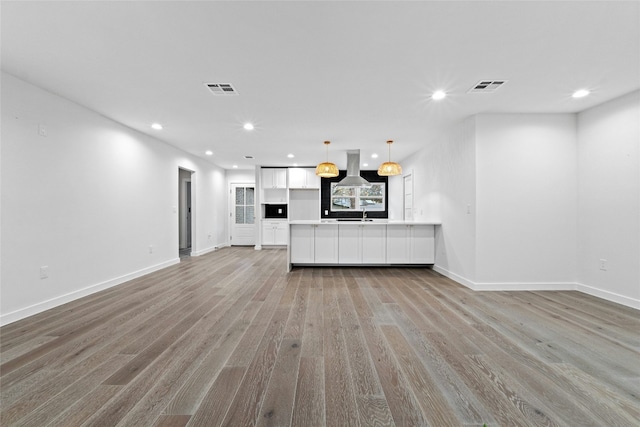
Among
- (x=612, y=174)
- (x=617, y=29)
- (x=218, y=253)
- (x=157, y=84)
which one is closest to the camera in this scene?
(x=617, y=29)

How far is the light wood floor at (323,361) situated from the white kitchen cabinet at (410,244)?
174 cm

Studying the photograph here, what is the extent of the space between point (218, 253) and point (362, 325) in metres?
5.60

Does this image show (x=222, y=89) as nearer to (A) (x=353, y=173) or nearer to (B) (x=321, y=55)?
(B) (x=321, y=55)

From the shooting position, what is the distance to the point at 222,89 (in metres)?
3.04

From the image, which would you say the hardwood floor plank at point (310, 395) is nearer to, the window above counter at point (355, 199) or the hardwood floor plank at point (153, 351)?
the hardwood floor plank at point (153, 351)

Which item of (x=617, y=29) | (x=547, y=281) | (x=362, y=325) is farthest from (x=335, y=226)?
(x=617, y=29)

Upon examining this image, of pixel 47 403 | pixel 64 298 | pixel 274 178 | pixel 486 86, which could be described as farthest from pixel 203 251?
pixel 486 86

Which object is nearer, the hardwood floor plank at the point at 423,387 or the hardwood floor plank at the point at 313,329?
the hardwood floor plank at the point at 423,387

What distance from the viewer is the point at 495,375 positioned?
70.2 inches

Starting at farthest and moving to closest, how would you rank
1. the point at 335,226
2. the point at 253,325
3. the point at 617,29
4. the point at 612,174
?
1. the point at 335,226
2. the point at 612,174
3. the point at 253,325
4. the point at 617,29

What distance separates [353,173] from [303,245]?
2086 mm

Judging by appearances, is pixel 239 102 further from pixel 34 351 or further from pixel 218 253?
pixel 218 253

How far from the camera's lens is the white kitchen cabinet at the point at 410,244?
17.1 feet

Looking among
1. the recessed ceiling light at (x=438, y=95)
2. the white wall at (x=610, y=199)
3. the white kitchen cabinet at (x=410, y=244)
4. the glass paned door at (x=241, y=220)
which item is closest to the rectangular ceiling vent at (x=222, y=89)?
the recessed ceiling light at (x=438, y=95)
